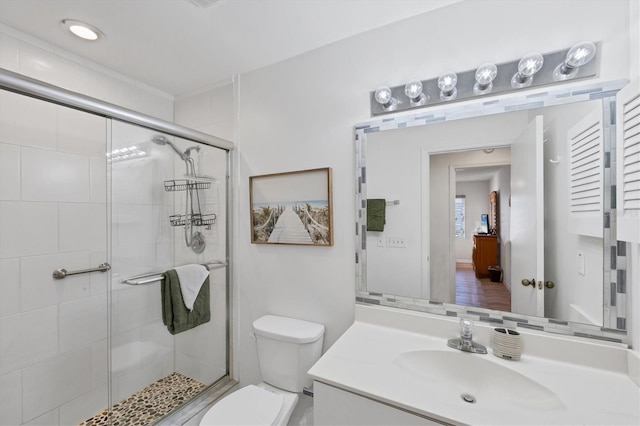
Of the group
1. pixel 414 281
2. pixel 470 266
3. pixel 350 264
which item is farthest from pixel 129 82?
pixel 470 266

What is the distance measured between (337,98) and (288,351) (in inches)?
54.5

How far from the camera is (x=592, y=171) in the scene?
3.46ft

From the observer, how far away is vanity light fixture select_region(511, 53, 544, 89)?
112 centimetres

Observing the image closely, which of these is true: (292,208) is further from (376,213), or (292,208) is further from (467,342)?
(467,342)

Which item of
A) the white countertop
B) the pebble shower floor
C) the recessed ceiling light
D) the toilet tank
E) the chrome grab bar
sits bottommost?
the pebble shower floor

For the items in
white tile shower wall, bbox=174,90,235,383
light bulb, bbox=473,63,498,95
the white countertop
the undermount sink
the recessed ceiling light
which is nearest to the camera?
the white countertop

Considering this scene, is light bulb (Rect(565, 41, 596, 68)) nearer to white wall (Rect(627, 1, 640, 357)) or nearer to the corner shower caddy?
white wall (Rect(627, 1, 640, 357))

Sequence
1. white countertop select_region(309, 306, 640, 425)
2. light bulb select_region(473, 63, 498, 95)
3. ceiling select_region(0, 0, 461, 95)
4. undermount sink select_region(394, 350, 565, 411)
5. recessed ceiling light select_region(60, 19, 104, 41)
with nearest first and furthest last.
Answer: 1. white countertop select_region(309, 306, 640, 425)
2. undermount sink select_region(394, 350, 565, 411)
3. light bulb select_region(473, 63, 498, 95)
4. ceiling select_region(0, 0, 461, 95)
5. recessed ceiling light select_region(60, 19, 104, 41)

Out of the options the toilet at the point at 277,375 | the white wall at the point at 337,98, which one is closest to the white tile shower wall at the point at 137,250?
the white wall at the point at 337,98

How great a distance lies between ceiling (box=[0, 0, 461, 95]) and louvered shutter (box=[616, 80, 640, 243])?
0.79 metres

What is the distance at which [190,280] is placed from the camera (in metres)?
1.76

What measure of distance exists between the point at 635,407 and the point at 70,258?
2.52 metres

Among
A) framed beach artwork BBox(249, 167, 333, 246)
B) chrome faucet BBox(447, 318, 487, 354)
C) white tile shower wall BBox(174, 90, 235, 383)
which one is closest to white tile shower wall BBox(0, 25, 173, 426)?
white tile shower wall BBox(174, 90, 235, 383)

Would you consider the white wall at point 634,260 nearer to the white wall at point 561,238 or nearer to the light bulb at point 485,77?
the white wall at point 561,238
